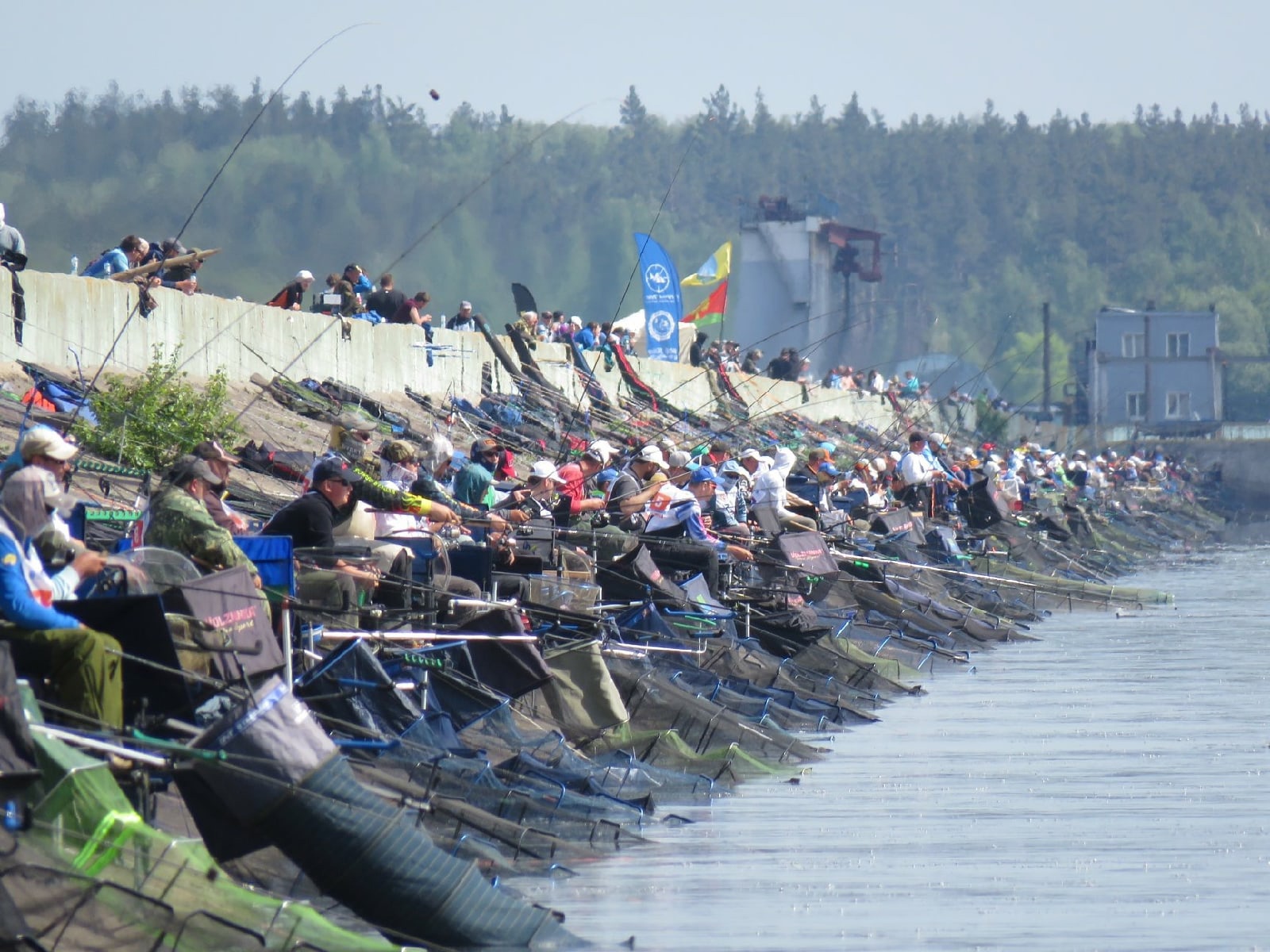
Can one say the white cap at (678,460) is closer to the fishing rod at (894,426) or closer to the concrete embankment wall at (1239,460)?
the fishing rod at (894,426)

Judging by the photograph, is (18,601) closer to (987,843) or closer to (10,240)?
(987,843)

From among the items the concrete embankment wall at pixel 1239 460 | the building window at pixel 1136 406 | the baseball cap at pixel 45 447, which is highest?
the baseball cap at pixel 45 447

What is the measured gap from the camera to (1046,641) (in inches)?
826

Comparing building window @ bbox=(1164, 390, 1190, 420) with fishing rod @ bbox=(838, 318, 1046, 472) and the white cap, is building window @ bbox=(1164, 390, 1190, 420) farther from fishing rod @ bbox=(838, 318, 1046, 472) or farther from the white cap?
the white cap

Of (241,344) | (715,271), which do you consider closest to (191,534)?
(241,344)

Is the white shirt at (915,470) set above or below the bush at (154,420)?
below

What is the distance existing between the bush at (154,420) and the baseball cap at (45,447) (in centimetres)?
625

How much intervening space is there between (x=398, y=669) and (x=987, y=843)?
8.58ft

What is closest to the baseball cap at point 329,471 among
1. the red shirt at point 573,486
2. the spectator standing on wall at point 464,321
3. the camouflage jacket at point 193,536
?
the camouflage jacket at point 193,536

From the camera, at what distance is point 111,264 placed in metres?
19.7

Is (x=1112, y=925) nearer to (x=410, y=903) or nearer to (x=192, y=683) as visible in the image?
(x=410, y=903)

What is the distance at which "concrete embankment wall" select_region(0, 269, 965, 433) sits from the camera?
1827cm

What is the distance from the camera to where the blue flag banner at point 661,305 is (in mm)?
36156

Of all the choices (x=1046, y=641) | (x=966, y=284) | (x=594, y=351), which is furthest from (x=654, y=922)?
(x=966, y=284)
